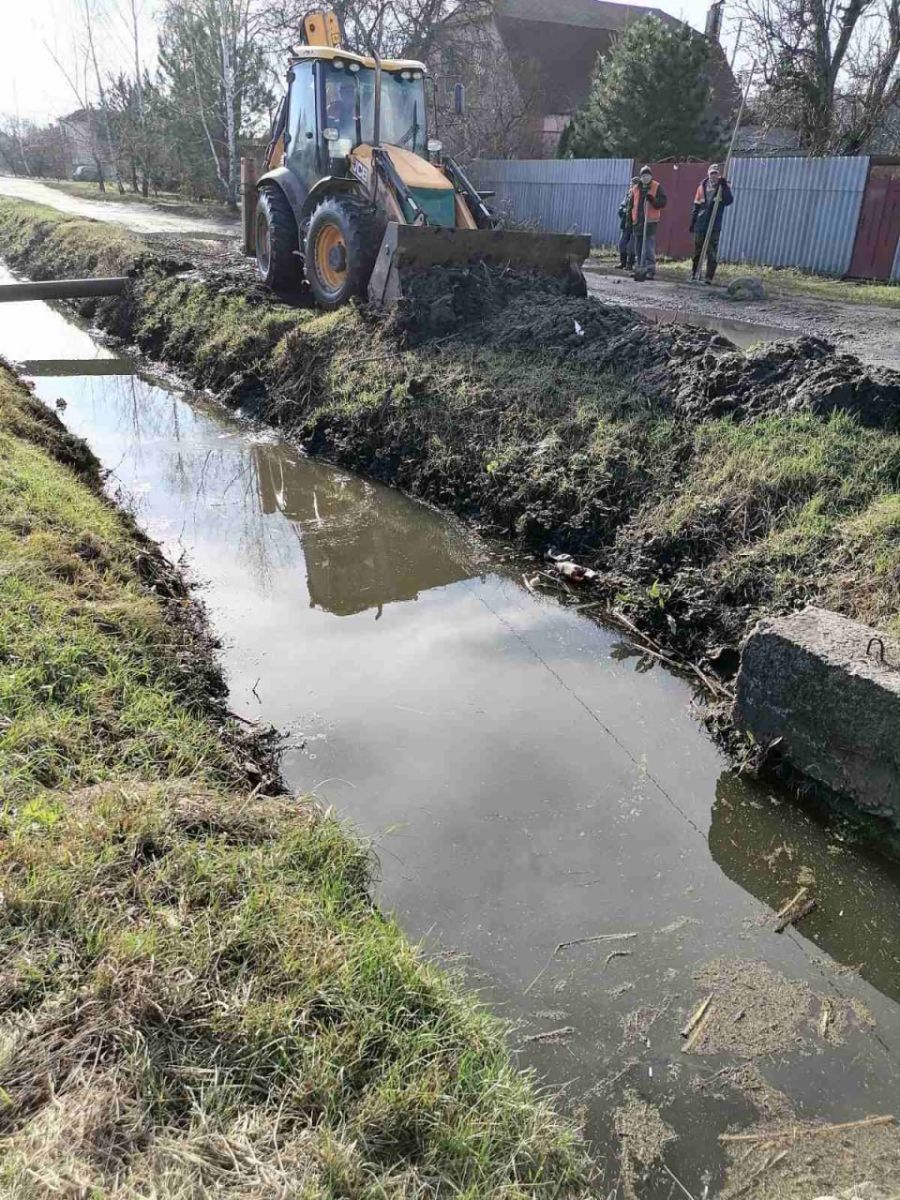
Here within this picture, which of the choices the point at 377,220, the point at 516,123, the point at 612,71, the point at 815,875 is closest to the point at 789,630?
the point at 815,875

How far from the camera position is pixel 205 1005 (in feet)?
6.53

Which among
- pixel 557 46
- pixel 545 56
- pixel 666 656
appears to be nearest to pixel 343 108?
pixel 666 656

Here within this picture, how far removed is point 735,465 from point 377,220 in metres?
5.43

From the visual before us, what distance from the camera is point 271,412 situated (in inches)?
343

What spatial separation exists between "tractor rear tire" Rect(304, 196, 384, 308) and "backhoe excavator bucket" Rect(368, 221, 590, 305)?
7.9 inches

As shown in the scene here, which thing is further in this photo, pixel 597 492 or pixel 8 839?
pixel 597 492

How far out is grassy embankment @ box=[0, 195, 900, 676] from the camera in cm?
459

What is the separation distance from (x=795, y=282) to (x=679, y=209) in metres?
4.48

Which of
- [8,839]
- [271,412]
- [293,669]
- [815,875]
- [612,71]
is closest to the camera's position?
[8,839]

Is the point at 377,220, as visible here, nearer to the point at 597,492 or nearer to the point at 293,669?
the point at 597,492

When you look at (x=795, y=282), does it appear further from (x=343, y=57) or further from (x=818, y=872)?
(x=818, y=872)

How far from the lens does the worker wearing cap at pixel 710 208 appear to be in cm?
1361

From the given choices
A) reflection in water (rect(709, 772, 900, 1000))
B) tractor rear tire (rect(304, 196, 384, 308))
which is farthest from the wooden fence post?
reflection in water (rect(709, 772, 900, 1000))

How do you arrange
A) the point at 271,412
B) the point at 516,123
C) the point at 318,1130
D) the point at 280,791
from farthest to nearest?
the point at 516,123, the point at 271,412, the point at 280,791, the point at 318,1130
